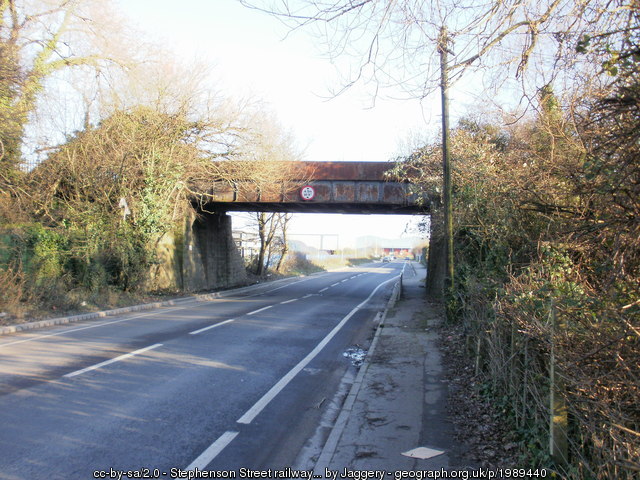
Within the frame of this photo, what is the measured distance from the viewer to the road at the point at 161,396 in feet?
15.2

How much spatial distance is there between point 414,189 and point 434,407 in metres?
12.8

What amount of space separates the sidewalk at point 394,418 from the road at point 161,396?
43 cm

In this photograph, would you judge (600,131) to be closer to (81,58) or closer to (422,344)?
(422,344)

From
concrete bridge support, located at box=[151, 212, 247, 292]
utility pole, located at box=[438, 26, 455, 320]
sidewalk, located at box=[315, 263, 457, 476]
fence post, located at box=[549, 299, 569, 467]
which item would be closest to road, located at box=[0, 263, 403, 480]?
sidewalk, located at box=[315, 263, 457, 476]

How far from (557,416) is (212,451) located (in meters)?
3.16

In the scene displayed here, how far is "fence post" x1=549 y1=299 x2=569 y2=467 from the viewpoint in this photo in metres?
3.71

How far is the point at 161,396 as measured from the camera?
6.46 m

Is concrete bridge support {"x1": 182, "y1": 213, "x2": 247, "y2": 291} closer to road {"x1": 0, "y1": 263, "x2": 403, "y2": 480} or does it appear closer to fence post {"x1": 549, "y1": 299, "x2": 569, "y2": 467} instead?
road {"x1": 0, "y1": 263, "x2": 403, "y2": 480}

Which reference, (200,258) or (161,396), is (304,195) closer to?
(200,258)

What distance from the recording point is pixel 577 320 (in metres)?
3.56

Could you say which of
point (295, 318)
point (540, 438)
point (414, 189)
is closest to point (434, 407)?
point (540, 438)

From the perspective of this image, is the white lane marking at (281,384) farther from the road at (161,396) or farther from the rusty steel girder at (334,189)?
the rusty steel girder at (334,189)
